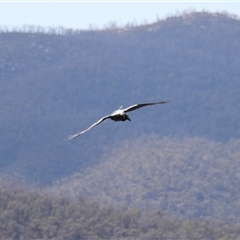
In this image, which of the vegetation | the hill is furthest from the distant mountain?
the vegetation

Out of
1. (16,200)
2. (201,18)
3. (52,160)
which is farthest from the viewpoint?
(201,18)

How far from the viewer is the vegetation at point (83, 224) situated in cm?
7301

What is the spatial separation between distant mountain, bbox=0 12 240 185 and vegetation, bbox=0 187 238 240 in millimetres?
42148

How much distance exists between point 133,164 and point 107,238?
5567cm

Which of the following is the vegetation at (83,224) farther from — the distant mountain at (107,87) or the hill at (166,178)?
the distant mountain at (107,87)

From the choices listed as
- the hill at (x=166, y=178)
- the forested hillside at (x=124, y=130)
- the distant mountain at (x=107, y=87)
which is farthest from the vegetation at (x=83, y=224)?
the distant mountain at (x=107, y=87)

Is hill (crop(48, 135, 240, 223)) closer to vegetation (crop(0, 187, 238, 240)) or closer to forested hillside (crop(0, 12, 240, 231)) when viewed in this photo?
forested hillside (crop(0, 12, 240, 231))

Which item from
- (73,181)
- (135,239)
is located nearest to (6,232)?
(135,239)

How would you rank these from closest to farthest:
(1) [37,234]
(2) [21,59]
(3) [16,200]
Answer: (1) [37,234]
(3) [16,200]
(2) [21,59]

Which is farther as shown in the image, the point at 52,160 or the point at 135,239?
the point at 52,160

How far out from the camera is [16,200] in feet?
268

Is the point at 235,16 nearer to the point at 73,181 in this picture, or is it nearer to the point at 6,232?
the point at 73,181

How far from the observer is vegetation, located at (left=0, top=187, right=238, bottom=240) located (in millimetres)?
73012

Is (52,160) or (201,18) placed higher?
(201,18)
